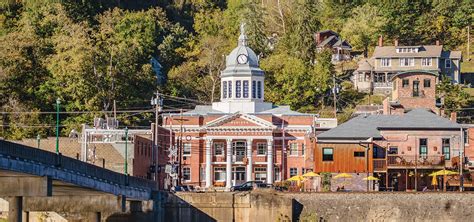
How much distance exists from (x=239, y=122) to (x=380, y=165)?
22.2 m

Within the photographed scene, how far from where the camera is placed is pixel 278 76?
563 ft

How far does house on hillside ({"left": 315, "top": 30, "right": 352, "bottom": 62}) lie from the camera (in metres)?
194

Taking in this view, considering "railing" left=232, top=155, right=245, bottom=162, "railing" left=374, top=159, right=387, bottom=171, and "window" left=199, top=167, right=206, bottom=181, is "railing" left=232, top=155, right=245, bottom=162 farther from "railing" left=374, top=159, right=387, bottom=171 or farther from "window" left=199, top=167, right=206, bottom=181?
"railing" left=374, top=159, right=387, bottom=171

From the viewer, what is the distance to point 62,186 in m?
106

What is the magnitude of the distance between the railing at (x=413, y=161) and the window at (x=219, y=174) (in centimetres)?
2251

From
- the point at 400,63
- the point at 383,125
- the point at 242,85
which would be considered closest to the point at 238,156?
the point at 242,85

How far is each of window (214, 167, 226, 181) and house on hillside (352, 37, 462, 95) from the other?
42.1 metres

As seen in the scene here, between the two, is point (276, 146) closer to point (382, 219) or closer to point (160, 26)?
point (382, 219)

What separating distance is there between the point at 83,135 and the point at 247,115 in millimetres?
15549

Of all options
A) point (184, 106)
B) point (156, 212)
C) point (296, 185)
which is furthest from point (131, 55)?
point (156, 212)

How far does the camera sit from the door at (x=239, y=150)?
147 m

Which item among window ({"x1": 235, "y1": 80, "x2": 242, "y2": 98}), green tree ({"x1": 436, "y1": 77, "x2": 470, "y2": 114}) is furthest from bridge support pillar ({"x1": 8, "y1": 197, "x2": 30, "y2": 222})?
green tree ({"x1": 436, "y1": 77, "x2": 470, "y2": 114})

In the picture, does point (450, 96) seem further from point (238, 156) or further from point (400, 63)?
point (238, 156)

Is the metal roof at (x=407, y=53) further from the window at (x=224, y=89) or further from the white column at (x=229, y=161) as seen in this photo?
the white column at (x=229, y=161)
